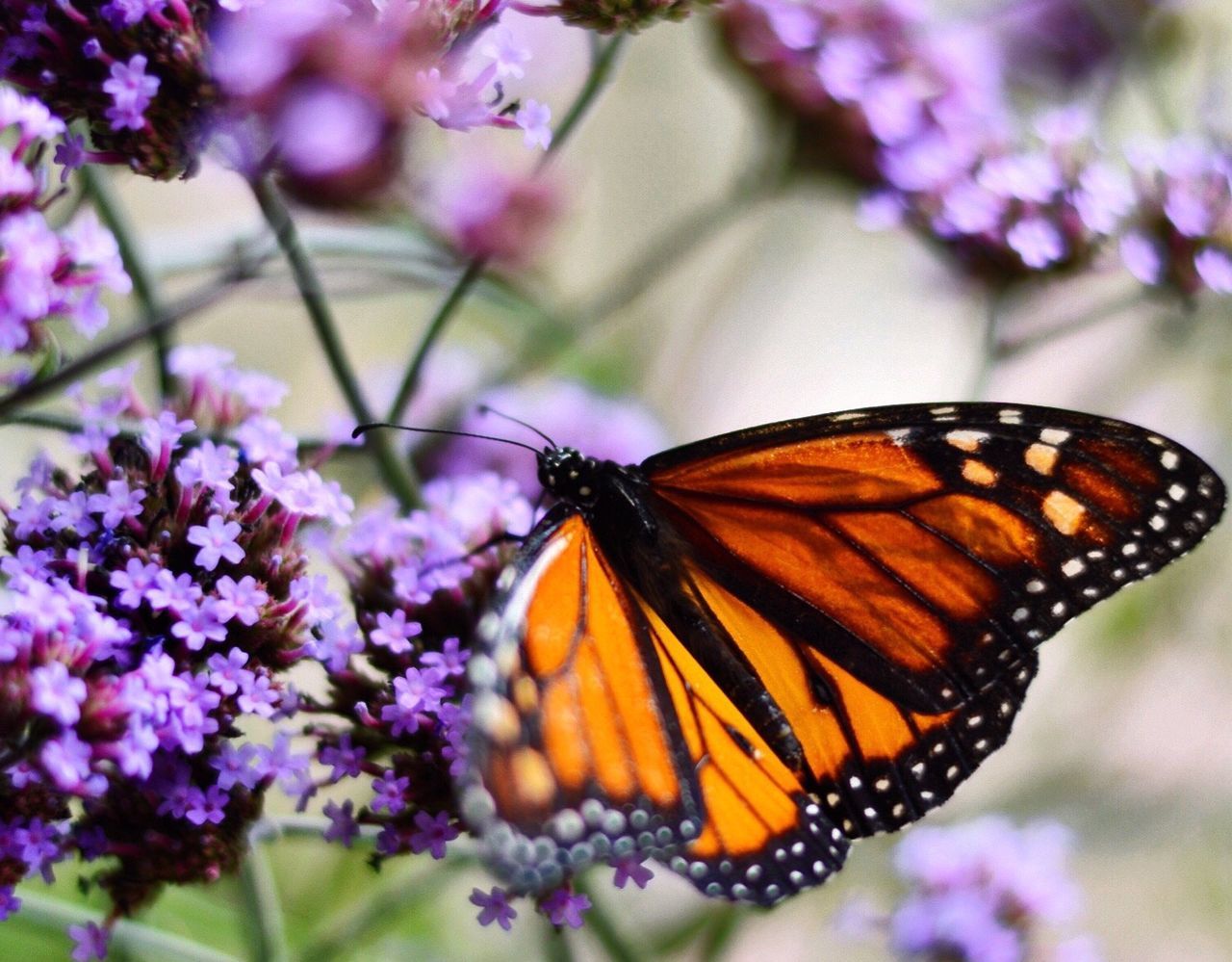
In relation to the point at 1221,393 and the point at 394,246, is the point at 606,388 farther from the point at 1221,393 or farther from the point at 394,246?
the point at 1221,393

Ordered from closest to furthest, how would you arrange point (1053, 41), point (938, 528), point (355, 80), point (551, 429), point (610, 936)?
point (355, 80) → point (938, 528) → point (610, 936) → point (551, 429) → point (1053, 41)

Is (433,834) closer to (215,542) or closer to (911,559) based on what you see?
(215,542)

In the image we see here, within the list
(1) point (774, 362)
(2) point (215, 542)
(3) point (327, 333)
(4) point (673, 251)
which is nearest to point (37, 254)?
(2) point (215, 542)

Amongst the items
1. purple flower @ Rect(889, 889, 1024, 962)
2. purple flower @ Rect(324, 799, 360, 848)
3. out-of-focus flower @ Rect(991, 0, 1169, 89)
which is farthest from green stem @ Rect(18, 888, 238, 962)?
out-of-focus flower @ Rect(991, 0, 1169, 89)

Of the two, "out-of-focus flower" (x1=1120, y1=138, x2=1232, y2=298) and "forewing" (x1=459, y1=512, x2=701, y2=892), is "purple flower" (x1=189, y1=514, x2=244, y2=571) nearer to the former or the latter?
"forewing" (x1=459, y1=512, x2=701, y2=892)

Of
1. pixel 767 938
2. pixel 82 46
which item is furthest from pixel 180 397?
pixel 767 938

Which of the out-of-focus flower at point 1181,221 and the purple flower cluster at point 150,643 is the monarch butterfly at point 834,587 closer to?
the purple flower cluster at point 150,643
